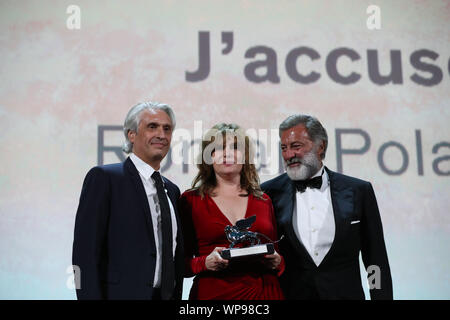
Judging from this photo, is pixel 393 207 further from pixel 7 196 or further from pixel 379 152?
pixel 7 196

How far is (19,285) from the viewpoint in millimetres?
3350

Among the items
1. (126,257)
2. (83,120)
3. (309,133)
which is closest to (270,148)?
(309,133)

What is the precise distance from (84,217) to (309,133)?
1167 mm

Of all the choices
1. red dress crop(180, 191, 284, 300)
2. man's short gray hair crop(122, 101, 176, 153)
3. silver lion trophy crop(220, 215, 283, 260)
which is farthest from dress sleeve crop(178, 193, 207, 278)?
man's short gray hair crop(122, 101, 176, 153)

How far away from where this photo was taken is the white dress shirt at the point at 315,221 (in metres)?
2.49

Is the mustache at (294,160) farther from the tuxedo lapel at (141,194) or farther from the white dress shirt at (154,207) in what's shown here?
the tuxedo lapel at (141,194)

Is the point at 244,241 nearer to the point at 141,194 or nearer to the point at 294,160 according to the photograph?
the point at 141,194

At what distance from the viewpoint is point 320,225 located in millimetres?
2531

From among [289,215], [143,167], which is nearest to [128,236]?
[143,167]

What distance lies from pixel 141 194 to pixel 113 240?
0.21m

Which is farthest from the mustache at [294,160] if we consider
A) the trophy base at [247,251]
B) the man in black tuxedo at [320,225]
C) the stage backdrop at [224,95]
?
the stage backdrop at [224,95]

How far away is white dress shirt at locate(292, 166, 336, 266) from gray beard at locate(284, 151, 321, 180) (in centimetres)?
7

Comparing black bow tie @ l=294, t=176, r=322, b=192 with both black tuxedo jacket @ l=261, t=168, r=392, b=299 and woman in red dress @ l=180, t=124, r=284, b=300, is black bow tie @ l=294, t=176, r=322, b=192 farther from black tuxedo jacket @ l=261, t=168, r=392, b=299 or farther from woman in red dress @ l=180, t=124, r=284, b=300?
woman in red dress @ l=180, t=124, r=284, b=300

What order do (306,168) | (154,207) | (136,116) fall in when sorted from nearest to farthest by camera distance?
1. (154,207)
2. (136,116)
3. (306,168)
